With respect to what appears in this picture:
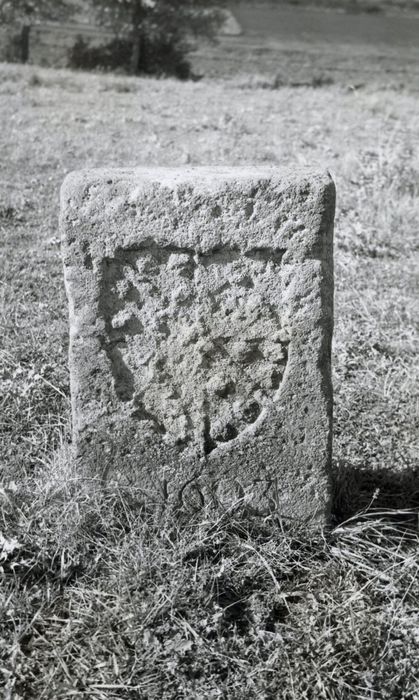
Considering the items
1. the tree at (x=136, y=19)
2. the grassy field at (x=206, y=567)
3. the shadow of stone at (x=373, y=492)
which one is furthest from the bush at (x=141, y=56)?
the shadow of stone at (x=373, y=492)

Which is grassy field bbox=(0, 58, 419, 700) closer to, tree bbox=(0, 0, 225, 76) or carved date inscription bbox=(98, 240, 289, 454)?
carved date inscription bbox=(98, 240, 289, 454)

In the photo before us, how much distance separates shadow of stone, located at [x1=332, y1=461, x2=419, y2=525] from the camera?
3.16 metres

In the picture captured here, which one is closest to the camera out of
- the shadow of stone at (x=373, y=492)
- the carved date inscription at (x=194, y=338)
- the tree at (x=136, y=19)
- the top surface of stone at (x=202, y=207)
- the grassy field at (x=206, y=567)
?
the grassy field at (x=206, y=567)

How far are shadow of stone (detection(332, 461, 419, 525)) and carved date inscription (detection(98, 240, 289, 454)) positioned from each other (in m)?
0.57

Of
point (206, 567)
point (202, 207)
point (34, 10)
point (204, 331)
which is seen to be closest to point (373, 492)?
point (206, 567)

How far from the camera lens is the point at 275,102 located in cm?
1418

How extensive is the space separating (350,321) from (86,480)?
2491 millimetres

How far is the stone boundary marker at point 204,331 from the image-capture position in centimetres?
266

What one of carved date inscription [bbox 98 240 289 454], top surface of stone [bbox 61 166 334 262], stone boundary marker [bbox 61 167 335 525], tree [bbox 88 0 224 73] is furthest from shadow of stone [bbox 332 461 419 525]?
tree [bbox 88 0 224 73]

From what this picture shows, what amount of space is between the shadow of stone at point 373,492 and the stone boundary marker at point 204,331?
9.0 inches

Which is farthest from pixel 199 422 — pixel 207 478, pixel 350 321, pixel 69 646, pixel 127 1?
pixel 127 1

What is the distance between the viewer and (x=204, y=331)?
2828mm

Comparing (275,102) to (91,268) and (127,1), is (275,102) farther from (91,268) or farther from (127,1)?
(91,268)

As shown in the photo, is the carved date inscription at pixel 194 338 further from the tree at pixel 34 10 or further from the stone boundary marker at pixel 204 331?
the tree at pixel 34 10
